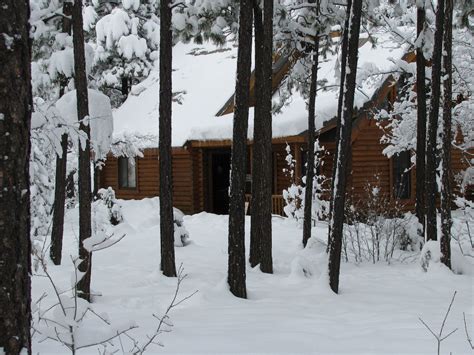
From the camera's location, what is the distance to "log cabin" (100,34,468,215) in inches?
663

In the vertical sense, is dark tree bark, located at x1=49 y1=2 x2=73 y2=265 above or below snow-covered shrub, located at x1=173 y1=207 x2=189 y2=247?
above

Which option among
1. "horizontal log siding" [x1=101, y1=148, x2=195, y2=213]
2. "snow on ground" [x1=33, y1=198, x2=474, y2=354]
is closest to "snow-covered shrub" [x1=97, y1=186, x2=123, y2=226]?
"horizontal log siding" [x1=101, y1=148, x2=195, y2=213]

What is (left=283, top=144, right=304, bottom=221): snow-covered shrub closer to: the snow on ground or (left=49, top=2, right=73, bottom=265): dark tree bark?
the snow on ground

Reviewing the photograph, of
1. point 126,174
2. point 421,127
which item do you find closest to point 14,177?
point 421,127

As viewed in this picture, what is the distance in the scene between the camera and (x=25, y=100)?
257 cm

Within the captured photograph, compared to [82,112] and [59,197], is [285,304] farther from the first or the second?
[59,197]

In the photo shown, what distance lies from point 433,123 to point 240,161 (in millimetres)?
4436

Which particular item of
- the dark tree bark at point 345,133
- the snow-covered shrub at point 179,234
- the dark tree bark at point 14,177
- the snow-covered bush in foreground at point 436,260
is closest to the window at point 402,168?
the snow-covered shrub at point 179,234

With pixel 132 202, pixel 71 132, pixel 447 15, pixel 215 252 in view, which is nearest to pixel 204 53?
pixel 132 202

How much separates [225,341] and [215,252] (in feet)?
23.8

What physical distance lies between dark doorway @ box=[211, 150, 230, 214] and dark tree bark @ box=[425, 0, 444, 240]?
12.6 m

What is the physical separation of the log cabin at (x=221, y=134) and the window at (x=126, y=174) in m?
0.05

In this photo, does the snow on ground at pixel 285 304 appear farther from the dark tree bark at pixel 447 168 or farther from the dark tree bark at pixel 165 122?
the dark tree bark at pixel 165 122

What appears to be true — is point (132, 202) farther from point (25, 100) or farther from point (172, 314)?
point (25, 100)
